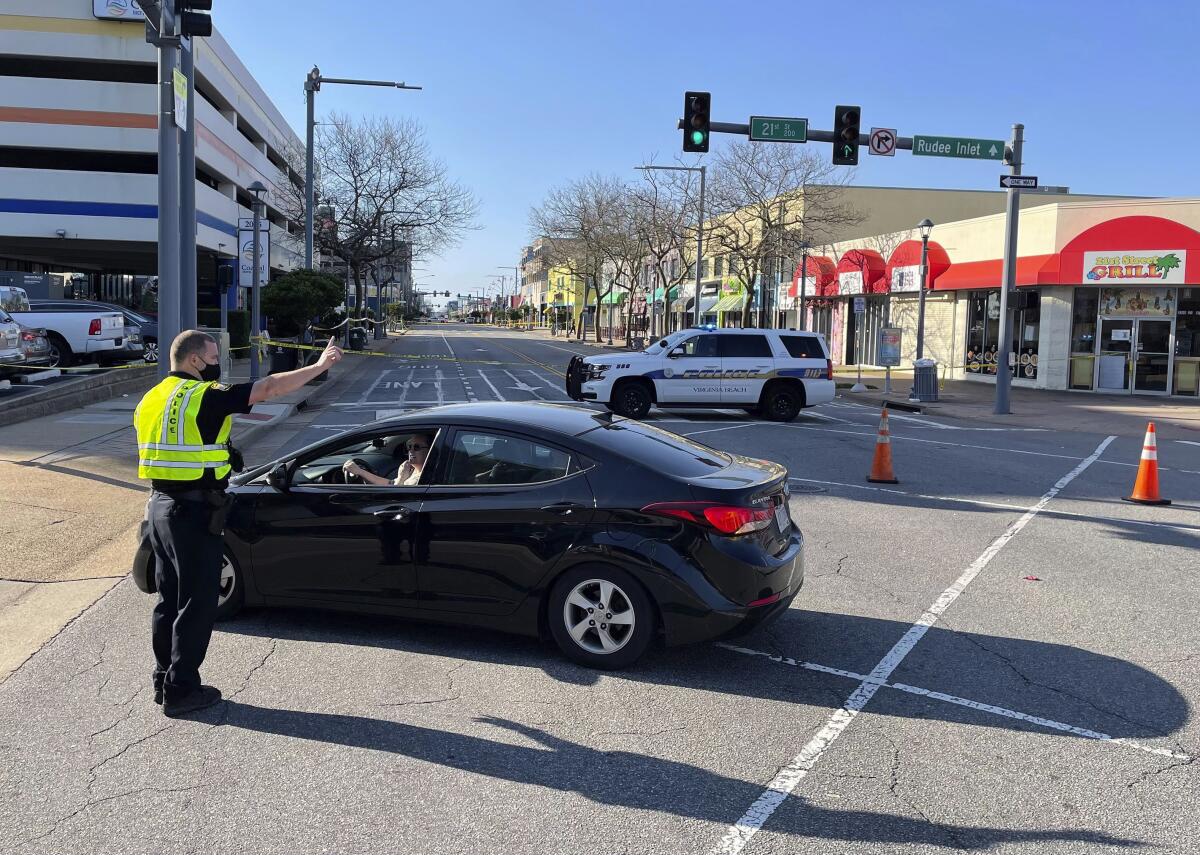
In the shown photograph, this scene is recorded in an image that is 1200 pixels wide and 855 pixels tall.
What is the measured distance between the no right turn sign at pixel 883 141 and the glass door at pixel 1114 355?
38.8 feet

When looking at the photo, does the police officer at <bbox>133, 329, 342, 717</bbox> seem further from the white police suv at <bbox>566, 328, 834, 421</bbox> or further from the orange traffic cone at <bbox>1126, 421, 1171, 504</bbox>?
the white police suv at <bbox>566, 328, 834, 421</bbox>

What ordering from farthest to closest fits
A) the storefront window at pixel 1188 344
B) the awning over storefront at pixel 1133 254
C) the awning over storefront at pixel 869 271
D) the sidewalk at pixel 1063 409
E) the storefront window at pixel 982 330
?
the awning over storefront at pixel 869 271 → the storefront window at pixel 982 330 → the storefront window at pixel 1188 344 → the awning over storefront at pixel 1133 254 → the sidewalk at pixel 1063 409

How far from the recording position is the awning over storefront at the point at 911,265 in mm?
34125

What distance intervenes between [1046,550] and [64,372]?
19951 millimetres

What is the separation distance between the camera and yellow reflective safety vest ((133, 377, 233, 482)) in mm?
4867

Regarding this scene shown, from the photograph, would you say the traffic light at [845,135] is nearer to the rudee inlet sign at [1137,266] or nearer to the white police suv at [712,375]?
the white police suv at [712,375]

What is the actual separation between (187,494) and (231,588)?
1.62m

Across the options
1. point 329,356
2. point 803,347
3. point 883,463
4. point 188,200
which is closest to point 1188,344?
point 803,347

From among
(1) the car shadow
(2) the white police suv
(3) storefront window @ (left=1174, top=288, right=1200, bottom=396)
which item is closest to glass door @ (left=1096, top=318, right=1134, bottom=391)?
(3) storefront window @ (left=1174, top=288, right=1200, bottom=396)

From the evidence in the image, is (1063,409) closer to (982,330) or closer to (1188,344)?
(1188,344)

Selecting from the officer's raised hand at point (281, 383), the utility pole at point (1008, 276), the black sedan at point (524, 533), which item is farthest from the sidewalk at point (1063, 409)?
the officer's raised hand at point (281, 383)

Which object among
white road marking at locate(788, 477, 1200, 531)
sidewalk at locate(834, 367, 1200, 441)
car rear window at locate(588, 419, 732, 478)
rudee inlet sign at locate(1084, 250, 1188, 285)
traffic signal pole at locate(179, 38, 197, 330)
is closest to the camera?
car rear window at locate(588, 419, 732, 478)

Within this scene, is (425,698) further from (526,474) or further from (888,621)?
(888,621)

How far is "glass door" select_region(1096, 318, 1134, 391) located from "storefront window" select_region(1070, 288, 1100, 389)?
0.23m
